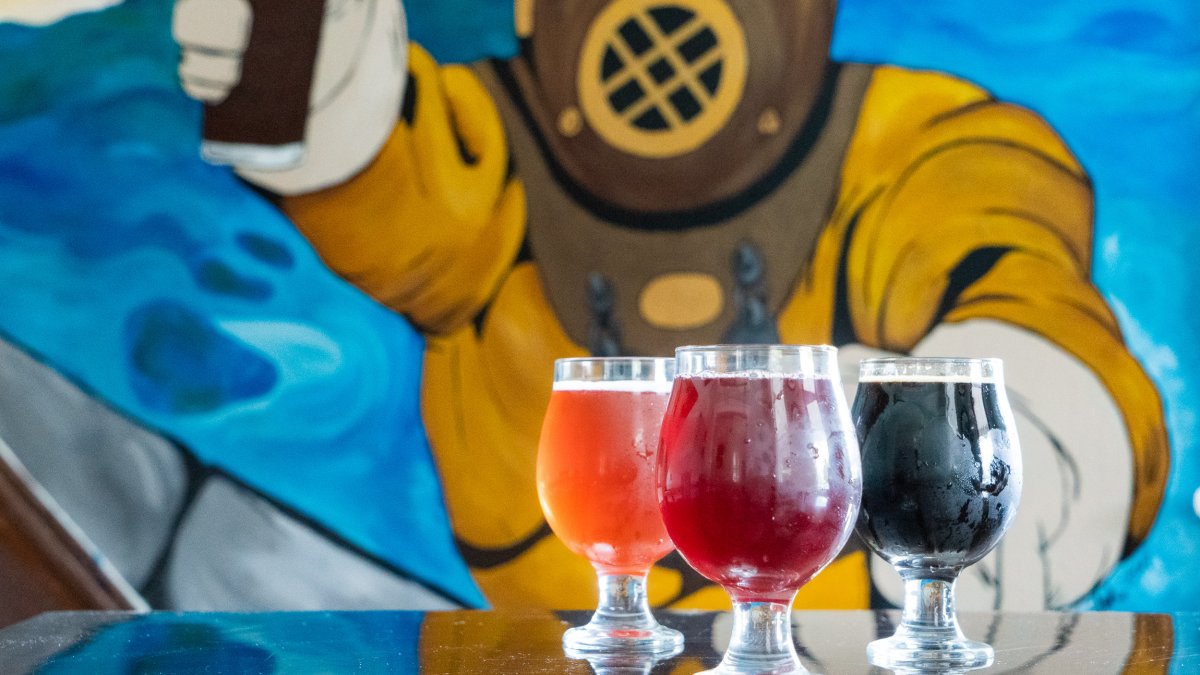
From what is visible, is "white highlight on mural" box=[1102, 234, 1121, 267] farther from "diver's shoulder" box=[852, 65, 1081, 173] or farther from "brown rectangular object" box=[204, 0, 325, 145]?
"brown rectangular object" box=[204, 0, 325, 145]

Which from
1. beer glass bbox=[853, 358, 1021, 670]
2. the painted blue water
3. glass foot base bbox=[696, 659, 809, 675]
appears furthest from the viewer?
the painted blue water

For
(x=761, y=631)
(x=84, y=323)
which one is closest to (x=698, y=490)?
(x=761, y=631)

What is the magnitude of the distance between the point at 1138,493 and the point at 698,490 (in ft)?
5.81

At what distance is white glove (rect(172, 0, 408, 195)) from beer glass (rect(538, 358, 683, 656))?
149 cm

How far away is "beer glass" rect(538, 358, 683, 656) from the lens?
97 cm

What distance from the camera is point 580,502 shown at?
3.21 feet

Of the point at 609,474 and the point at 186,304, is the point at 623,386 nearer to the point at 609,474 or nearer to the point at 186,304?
the point at 609,474

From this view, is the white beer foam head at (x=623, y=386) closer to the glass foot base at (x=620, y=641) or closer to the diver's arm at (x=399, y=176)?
the glass foot base at (x=620, y=641)

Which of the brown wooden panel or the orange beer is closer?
the orange beer

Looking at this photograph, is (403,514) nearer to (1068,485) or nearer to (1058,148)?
(1068,485)

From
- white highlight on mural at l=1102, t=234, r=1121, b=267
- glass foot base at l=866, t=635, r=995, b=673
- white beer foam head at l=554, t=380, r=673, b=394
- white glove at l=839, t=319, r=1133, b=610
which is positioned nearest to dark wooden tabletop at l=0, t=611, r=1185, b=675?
glass foot base at l=866, t=635, r=995, b=673

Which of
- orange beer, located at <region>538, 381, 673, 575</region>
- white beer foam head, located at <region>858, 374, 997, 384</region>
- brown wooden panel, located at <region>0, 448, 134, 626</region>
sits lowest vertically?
brown wooden panel, located at <region>0, 448, 134, 626</region>

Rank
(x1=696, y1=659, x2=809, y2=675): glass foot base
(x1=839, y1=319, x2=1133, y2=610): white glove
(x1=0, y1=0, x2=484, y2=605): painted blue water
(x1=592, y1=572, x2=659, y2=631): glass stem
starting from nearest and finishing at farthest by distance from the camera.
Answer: (x1=696, y1=659, x2=809, y2=675): glass foot base → (x1=592, y1=572, x2=659, y2=631): glass stem → (x1=839, y1=319, x2=1133, y2=610): white glove → (x1=0, y1=0, x2=484, y2=605): painted blue water

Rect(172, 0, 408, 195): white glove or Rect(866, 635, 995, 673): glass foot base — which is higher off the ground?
Rect(172, 0, 408, 195): white glove
